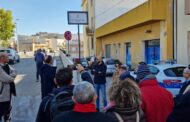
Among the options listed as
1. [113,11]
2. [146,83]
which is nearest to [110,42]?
[113,11]

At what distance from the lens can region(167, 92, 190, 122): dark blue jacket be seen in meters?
3.63

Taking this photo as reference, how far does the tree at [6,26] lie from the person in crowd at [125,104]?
176 feet

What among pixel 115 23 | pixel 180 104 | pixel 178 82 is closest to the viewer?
pixel 180 104

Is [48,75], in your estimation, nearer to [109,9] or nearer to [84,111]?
[84,111]

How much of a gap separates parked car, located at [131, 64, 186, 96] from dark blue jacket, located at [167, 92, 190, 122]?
7.83m

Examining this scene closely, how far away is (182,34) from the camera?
16.8m

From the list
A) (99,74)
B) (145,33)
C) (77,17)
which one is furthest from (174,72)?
(145,33)

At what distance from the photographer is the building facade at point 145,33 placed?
18.4 m

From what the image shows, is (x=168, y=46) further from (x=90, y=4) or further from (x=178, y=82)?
(x=90, y=4)

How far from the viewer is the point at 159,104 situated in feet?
15.3

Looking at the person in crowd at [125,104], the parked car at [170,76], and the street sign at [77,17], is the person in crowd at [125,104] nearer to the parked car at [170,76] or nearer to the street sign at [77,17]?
the parked car at [170,76]

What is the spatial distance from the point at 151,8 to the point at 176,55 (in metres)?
2.79

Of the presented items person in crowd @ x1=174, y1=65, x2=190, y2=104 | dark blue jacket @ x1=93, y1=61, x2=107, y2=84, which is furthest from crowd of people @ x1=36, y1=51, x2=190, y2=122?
dark blue jacket @ x1=93, y1=61, x2=107, y2=84

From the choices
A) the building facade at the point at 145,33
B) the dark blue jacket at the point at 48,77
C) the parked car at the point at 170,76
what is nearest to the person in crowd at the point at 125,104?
the dark blue jacket at the point at 48,77
